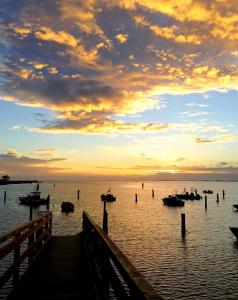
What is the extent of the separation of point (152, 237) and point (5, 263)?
20.4m

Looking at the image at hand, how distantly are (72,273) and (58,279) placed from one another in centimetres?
78

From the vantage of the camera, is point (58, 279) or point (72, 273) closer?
point (58, 279)

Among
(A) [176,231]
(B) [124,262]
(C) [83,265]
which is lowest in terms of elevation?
(A) [176,231]

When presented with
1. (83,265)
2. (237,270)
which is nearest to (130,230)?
(237,270)

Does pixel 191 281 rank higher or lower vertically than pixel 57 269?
lower

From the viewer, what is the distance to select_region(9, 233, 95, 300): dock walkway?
299 inches

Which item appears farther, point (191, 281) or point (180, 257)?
point (180, 257)

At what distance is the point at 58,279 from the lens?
29.5 feet

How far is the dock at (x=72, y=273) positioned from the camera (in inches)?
151

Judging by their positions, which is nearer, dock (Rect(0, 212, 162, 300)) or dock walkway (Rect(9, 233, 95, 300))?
dock (Rect(0, 212, 162, 300))

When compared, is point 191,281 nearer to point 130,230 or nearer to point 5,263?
point 5,263

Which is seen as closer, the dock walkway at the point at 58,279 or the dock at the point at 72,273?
the dock at the point at 72,273

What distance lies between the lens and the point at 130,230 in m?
46.2

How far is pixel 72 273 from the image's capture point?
Answer: 9.70m
